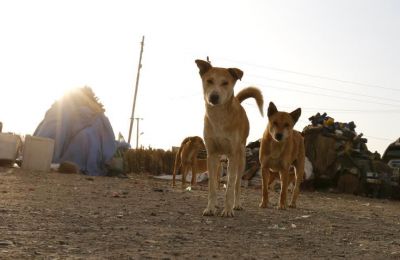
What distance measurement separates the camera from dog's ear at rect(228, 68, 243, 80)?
7383mm

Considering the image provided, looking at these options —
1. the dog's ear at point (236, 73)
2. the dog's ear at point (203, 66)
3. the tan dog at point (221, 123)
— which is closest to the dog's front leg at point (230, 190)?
the tan dog at point (221, 123)

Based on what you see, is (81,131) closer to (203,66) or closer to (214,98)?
(203,66)

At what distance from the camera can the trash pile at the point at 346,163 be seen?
53.9ft

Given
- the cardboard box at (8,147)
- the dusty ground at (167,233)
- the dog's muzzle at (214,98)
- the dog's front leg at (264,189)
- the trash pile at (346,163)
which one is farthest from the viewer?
the cardboard box at (8,147)

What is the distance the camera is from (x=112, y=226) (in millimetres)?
5320

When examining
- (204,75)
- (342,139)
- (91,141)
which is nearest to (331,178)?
(342,139)

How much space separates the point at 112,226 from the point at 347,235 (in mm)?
2320

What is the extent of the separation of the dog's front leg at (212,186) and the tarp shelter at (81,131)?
1201cm

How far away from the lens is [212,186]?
722 centimetres

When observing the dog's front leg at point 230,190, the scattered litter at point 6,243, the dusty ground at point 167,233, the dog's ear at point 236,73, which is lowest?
the scattered litter at point 6,243

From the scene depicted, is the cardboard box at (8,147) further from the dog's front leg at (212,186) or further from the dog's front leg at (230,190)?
the dog's front leg at (230,190)

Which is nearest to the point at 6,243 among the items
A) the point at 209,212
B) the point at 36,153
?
the point at 209,212

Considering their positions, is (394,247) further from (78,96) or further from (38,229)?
(78,96)

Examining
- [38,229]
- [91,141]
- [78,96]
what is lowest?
[38,229]
